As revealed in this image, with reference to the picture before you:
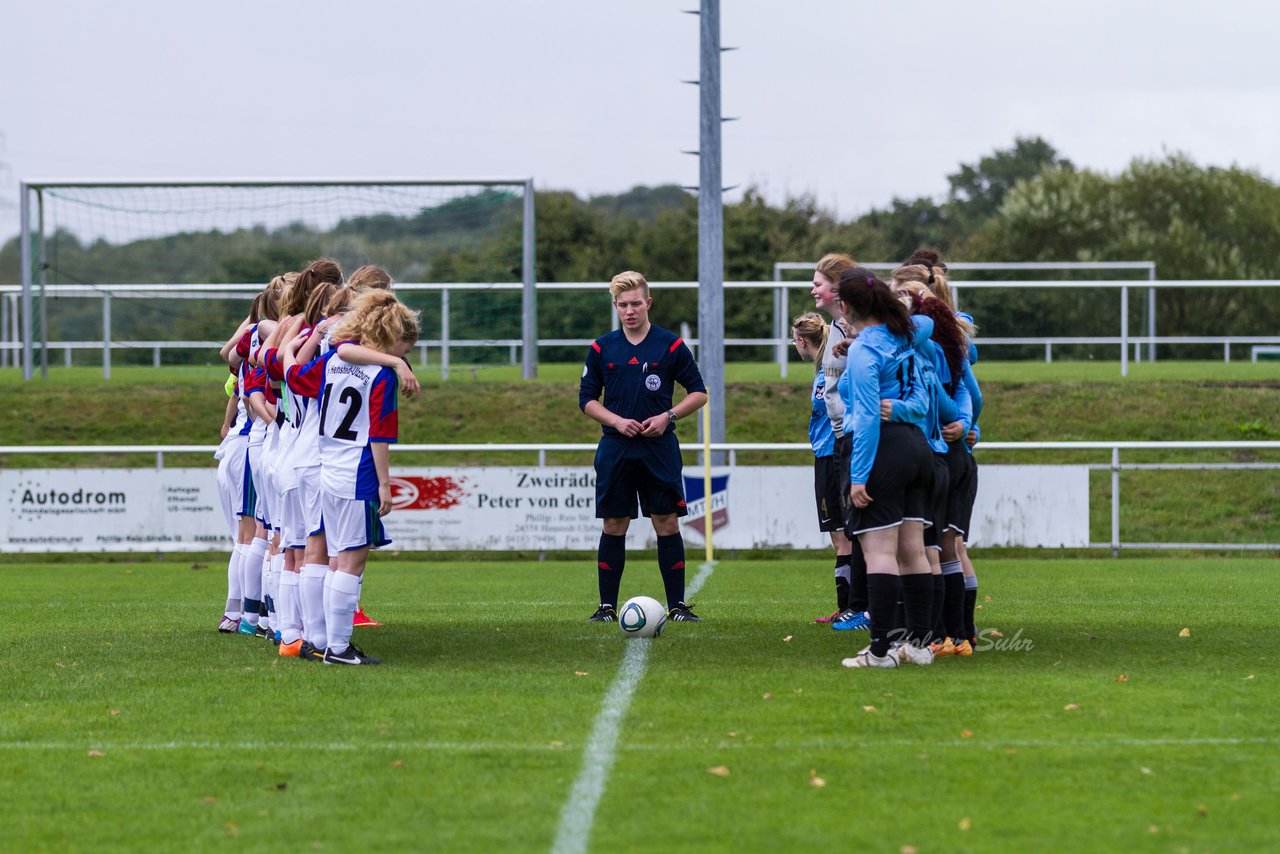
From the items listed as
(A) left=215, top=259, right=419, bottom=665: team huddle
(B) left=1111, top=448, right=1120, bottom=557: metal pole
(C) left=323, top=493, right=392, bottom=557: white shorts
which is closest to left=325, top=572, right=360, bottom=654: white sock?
(A) left=215, top=259, right=419, bottom=665: team huddle

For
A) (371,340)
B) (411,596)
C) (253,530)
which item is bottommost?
(411,596)

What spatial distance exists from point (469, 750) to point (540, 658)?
2.17 metres

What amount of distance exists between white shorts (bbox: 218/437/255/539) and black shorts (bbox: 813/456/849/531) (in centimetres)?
322

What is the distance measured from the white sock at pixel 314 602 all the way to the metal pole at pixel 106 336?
14791 millimetres

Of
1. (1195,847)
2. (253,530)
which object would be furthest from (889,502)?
(253,530)

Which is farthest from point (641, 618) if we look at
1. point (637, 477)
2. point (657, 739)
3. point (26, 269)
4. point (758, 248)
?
point (758, 248)

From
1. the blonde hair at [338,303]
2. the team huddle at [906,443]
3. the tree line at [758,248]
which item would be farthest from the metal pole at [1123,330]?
the blonde hair at [338,303]

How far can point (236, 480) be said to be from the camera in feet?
28.1

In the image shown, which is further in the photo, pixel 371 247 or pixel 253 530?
pixel 371 247

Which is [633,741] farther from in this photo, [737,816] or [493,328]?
[493,328]

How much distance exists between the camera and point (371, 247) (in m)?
21.1

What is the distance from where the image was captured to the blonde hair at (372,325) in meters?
7.02

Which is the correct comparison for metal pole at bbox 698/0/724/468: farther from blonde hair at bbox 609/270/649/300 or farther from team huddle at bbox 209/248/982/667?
team huddle at bbox 209/248/982/667

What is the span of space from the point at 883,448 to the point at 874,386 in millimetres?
304
